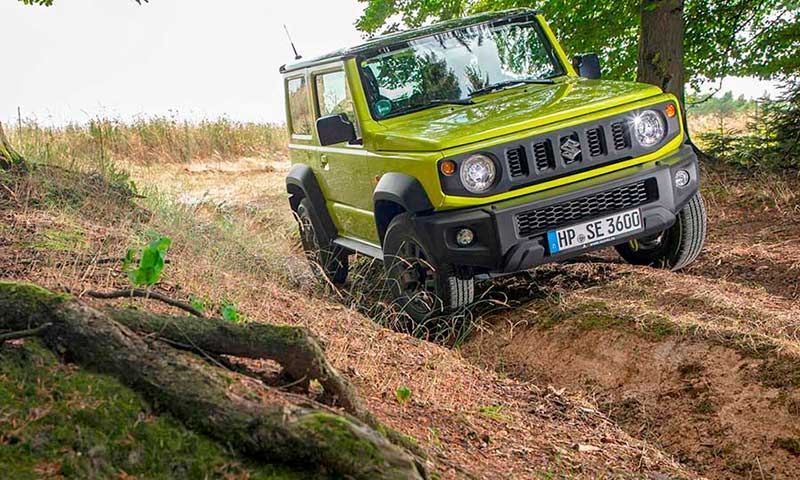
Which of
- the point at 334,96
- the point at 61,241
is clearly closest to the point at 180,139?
the point at 334,96

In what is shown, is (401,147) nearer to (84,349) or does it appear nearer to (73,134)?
(84,349)

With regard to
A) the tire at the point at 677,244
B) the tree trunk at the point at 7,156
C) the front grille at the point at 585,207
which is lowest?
the tire at the point at 677,244

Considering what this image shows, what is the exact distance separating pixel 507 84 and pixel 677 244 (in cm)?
195

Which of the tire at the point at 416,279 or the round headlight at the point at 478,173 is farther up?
the round headlight at the point at 478,173

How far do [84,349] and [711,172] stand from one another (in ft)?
37.3

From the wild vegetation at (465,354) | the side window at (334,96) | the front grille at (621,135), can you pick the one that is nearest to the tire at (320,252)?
the wild vegetation at (465,354)

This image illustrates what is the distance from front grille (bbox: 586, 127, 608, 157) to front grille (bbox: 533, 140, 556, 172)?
1.10 ft

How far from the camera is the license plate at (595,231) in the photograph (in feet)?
22.1

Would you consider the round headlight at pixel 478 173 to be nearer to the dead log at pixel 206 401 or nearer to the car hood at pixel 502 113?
the car hood at pixel 502 113

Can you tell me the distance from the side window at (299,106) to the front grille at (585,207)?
327cm

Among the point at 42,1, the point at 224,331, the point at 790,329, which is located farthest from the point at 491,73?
the point at 42,1

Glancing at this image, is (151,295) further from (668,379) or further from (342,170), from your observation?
(342,170)

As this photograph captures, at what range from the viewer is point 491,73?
7.95 m

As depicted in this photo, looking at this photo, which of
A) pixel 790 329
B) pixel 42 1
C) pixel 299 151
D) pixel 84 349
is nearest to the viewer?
pixel 84 349
